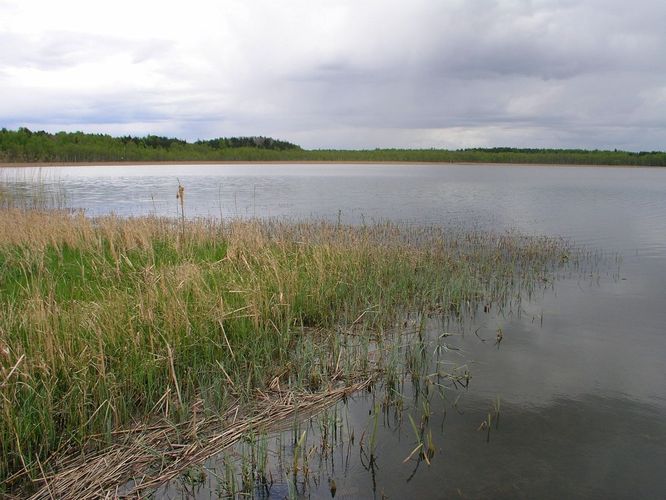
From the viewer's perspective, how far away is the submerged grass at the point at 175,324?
4.23m

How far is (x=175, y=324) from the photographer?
5570 millimetres

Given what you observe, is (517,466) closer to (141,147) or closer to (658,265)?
(658,265)

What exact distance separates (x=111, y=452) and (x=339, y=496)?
1982 millimetres

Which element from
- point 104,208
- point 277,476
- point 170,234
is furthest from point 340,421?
point 104,208

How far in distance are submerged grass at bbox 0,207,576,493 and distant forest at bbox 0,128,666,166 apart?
194ft

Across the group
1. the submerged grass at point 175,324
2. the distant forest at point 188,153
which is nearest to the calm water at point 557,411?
the submerged grass at point 175,324

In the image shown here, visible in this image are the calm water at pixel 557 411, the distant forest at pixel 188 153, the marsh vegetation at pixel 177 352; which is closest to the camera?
the marsh vegetation at pixel 177 352

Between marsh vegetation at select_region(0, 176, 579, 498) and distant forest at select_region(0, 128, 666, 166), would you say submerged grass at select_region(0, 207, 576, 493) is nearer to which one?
marsh vegetation at select_region(0, 176, 579, 498)

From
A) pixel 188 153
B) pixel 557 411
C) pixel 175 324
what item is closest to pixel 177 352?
pixel 175 324

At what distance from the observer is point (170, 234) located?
1140 centimetres

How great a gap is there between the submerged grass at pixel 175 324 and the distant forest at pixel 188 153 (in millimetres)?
59168

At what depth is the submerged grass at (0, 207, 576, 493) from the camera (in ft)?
13.9

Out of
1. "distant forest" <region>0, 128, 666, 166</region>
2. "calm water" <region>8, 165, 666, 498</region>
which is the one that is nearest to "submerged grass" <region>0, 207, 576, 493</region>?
"calm water" <region>8, 165, 666, 498</region>

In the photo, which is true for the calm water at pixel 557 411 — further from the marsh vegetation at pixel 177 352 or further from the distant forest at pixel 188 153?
the distant forest at pixel 188 153
